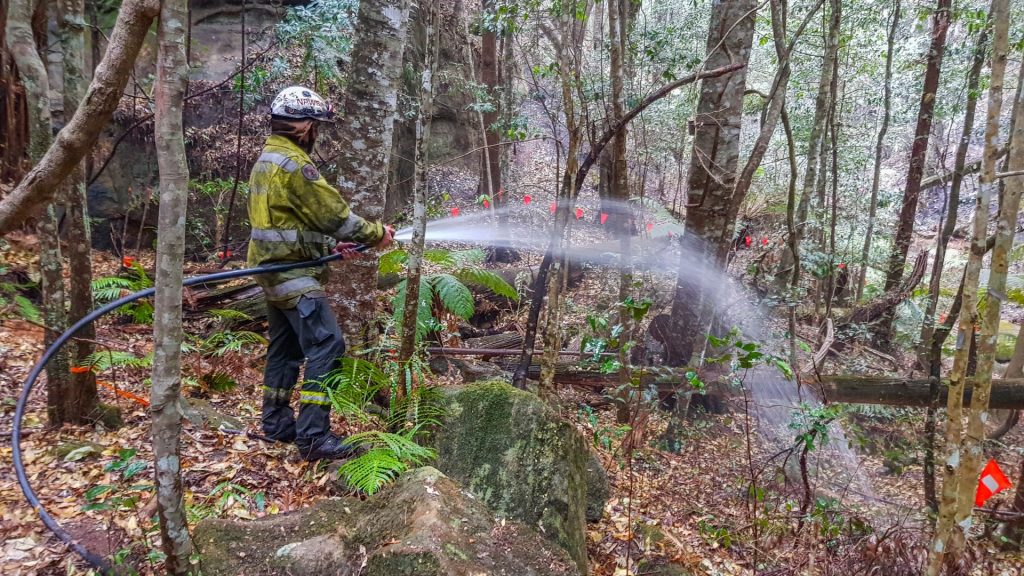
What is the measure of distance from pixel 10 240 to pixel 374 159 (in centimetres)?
528

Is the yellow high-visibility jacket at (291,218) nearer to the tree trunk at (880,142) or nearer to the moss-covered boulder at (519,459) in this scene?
the moss-covered boulder at (519,459)

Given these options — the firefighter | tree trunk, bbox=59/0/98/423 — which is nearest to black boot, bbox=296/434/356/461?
the firefighter

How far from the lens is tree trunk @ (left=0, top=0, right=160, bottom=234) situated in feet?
6.38

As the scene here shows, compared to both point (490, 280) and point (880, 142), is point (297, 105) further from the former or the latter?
point (880, 142)

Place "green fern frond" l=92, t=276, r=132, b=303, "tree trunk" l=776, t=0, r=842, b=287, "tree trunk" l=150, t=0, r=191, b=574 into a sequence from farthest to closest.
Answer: "tree trunk" l=776, t=0, r=842, b=287
"green fern frond" l=92, t=276, r=132, b=303
"tree trunk" l=150, t=0, r=191, b=574

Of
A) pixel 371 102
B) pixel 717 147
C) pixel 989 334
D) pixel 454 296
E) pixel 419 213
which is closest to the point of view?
pixel 989 334

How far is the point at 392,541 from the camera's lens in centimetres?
242

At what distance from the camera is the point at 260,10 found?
11922 millimetres

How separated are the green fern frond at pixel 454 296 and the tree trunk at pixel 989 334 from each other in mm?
3842

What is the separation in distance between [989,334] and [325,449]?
3.96 metres

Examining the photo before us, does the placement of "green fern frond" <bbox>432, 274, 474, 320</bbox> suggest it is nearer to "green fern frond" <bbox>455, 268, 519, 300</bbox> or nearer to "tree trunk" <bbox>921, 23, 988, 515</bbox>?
"green fern frond" <bbox>455, 268, 519, 300</bbox>

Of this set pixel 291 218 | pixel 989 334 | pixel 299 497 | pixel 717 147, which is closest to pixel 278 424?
pixel 299 497

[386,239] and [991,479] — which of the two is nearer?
[386,239]

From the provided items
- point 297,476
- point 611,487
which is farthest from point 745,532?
point 297,476
